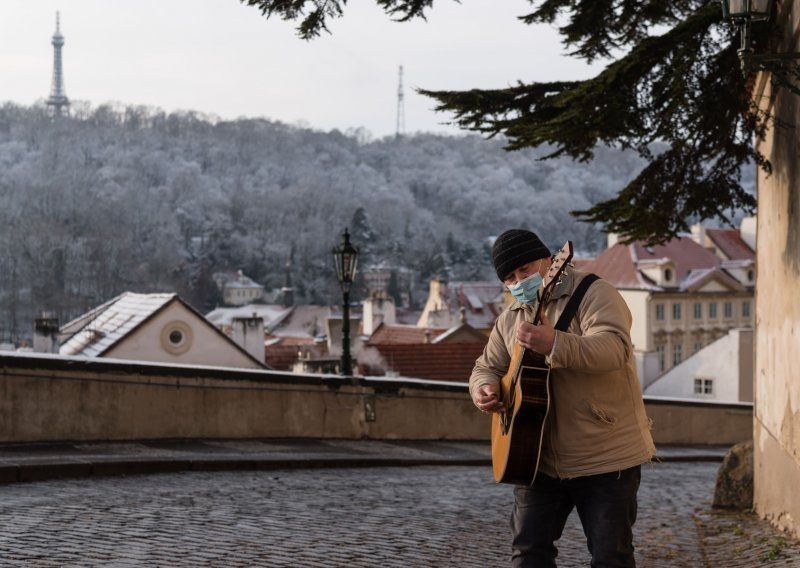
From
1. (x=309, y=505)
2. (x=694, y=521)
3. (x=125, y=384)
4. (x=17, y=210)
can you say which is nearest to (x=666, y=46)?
(x=694, y=521)

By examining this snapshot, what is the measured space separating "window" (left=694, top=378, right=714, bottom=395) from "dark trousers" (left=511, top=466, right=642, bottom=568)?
126 feet

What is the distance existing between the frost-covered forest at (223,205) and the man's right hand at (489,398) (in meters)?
100

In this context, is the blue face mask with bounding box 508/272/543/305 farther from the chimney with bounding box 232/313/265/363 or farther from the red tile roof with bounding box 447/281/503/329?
the red tile roof with bounding box 447/281/503/329

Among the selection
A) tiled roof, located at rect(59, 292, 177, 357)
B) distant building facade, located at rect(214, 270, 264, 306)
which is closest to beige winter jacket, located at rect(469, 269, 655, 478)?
tiled roof, located at rect(59, 292, 177, 357)

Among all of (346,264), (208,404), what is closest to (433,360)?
(346,264)

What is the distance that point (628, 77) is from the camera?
8844mm

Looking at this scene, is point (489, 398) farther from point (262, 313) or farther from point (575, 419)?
point (262, 313)

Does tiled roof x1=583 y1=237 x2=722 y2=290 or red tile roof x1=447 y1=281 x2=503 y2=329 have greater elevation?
tiled roof x1=583 y1=237 x2=722 y2=290

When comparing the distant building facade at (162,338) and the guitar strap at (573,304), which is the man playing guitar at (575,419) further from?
the distant building facade at (162,338)

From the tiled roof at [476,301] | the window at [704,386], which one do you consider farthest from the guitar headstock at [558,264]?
the tiled roof at [476,301]

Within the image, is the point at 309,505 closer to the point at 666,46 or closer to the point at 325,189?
the point at 666,46

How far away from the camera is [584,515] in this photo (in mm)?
4453

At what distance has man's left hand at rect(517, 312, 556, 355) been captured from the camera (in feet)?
13.6

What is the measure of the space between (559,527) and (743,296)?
69329 mm
